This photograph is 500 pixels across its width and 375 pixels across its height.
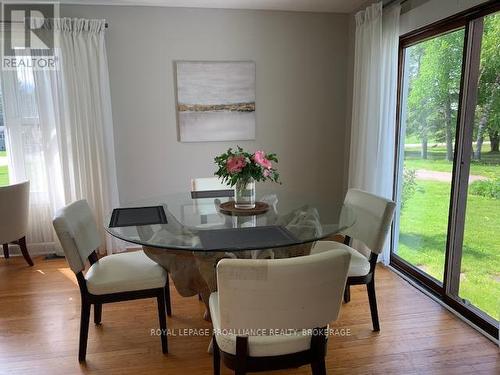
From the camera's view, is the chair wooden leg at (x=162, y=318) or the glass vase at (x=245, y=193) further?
the glass vase at (x=245, y=193)

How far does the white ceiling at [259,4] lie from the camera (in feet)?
10.9

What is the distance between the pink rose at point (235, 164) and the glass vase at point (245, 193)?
103 millimetres

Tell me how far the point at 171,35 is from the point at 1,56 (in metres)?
1.53

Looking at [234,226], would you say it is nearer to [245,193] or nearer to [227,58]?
[245,193]

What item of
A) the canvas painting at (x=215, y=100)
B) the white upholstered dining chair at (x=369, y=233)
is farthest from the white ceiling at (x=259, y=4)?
the white upholstered dining chair at (x=369, y=233)

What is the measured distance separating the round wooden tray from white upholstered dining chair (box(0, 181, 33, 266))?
Answer: 1961 millimetres

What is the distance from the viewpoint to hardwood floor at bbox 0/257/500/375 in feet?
6.48

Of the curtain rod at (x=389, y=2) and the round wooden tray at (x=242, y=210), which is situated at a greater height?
the curtain rod at (x=389, y=2)

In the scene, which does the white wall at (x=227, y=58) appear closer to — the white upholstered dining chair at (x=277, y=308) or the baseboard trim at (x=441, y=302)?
the baseboard trim at (x=441, y=302)

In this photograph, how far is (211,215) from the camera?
2189 mm

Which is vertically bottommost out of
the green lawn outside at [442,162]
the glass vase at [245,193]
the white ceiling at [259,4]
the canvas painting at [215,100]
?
the glass vase at [245,193]

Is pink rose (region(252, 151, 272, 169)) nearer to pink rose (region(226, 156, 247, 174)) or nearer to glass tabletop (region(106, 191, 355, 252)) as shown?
pink rose (region(226, 156, 247, 174))

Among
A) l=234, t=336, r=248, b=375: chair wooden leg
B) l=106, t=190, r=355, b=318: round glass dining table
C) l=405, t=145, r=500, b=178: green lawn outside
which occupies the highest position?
l=405, t=145, r=500, b=178: green lawn outside

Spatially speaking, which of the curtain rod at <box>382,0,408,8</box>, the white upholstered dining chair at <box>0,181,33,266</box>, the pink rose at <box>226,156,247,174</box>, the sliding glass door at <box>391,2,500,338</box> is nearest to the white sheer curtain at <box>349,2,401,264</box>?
the curtain rod at <box>382,0,408,8</box>
